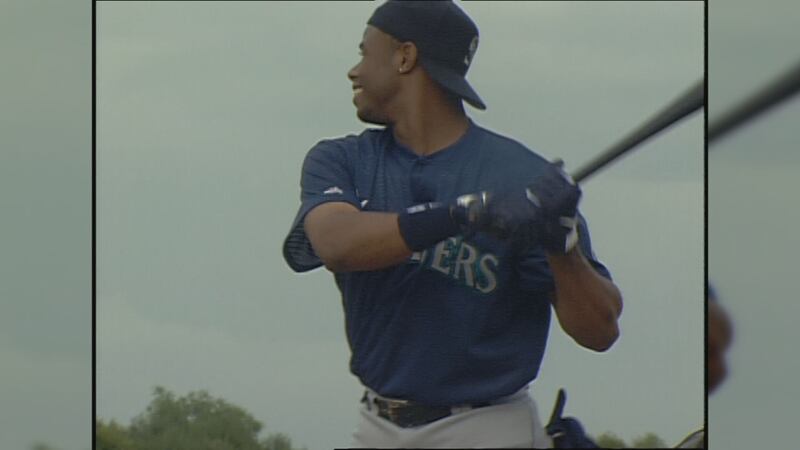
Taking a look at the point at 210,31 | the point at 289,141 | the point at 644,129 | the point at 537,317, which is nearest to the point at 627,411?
the point at 537,317

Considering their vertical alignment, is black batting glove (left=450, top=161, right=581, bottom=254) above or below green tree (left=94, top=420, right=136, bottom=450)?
above

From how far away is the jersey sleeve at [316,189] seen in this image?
5.30m

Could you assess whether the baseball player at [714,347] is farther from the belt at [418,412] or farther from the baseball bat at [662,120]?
→ the belt at [418,412]

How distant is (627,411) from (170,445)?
1198 millimetres

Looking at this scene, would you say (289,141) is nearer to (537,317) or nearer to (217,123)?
(217,123)

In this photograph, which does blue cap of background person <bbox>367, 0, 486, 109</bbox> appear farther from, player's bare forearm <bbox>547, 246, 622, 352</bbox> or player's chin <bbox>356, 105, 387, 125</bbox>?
player's bare forearm <bbox>547, 246, 622, 352</bbox>

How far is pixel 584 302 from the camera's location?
528 cm

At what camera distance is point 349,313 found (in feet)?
17.6

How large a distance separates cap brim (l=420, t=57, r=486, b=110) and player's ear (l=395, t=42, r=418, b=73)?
2 centimetres

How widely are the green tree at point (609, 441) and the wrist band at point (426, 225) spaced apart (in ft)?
2.26

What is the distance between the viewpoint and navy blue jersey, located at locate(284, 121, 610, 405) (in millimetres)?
5234

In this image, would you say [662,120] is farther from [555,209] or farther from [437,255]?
[437,255]

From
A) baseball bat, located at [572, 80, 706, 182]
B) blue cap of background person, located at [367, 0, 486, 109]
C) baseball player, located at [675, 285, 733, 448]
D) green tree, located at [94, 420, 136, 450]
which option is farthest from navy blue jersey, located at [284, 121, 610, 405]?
green tree, located at [94, 420, 136, 450]

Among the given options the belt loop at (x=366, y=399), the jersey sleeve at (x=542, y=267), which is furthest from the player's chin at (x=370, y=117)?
the belt loop at (x=366, y=399)
